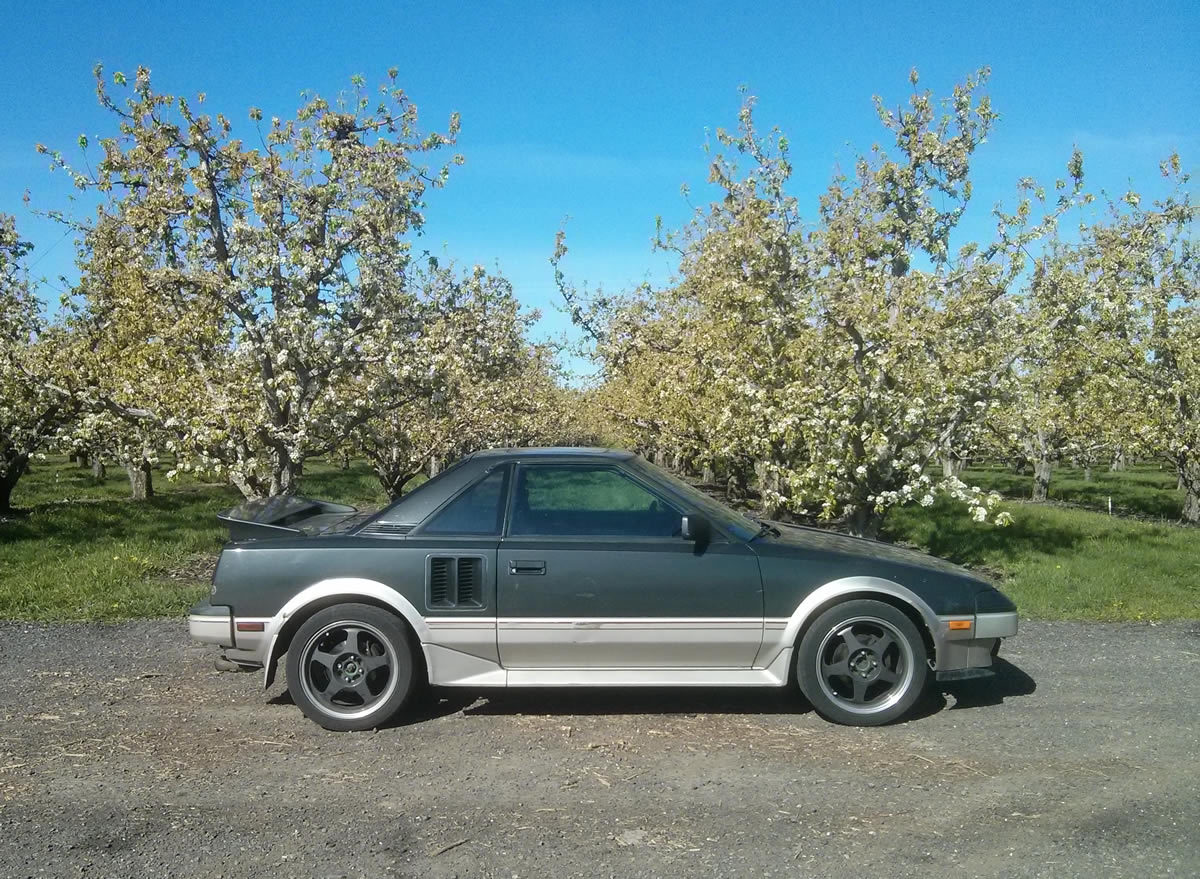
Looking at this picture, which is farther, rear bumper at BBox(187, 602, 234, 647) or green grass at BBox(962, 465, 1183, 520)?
green grass at BBox(962, 465, 1183, 520)

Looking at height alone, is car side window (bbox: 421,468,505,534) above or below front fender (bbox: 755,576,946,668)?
above

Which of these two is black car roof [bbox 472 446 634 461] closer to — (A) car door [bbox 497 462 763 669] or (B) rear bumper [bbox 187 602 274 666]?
(A) car door [bbox 497 462 763 669]

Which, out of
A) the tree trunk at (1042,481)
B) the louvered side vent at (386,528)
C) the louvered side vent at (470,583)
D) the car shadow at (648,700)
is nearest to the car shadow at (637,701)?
the car shadow at (648,700)

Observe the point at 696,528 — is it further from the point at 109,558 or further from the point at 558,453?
the point at 109,558

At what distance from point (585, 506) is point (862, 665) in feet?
6.00

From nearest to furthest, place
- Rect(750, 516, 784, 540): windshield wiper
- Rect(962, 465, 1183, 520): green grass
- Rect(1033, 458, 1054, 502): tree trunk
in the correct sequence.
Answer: Rect(750, 516, 784, 540): windshield wiper < Rect(962, 465, 1183, 520): green grass < Rect(1033, 458, 1054, 502): tree trunk

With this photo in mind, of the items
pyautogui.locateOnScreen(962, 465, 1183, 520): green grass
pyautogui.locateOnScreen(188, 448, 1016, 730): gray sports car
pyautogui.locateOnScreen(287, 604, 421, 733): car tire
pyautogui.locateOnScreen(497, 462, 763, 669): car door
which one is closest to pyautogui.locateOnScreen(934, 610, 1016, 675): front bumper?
pyautogui.locateOnScreen(188, 448, 1016, 730): gray sports car

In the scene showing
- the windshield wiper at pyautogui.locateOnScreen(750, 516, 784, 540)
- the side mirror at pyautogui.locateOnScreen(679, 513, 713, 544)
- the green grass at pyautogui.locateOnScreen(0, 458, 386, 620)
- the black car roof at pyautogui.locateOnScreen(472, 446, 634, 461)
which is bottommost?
the green grass at pyautogui.locateOnScreen(0, 458, 386, 620)

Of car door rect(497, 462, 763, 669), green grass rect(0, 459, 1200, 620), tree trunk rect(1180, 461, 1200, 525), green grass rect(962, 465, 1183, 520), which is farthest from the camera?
green grass rect(962, 465, 1183, 520)

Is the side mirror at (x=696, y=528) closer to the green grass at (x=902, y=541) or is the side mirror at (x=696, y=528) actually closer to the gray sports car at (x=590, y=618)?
the gray sports car at (x=590, y=618)

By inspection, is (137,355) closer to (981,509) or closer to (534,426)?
(981,509)

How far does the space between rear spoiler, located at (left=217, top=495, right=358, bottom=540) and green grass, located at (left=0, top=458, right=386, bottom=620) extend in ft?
9.32

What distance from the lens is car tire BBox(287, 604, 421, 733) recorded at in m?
5.37

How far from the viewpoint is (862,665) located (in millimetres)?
5438
